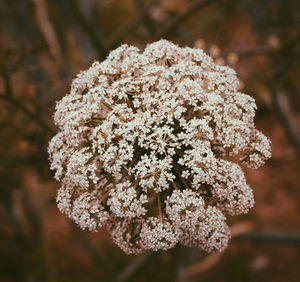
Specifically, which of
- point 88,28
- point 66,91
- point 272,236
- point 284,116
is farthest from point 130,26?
point 272,236

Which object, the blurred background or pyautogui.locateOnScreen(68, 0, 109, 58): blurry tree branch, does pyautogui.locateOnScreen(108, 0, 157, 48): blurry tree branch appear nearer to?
the blurred background

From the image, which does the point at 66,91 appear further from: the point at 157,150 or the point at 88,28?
the point at 157,150

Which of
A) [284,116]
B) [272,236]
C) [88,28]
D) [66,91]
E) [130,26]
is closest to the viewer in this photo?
[88,28]

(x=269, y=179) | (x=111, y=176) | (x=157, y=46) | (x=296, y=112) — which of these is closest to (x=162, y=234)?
(x=111, y=176)

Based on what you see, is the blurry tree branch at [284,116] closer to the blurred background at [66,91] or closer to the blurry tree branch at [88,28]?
the blurred background at [66,91]

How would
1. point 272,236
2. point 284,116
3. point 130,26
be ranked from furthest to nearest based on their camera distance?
point 284,116
point 272,236
point 130,26

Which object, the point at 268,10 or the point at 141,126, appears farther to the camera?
the point at 268,10

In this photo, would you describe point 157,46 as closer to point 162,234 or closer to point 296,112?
point 162,234
